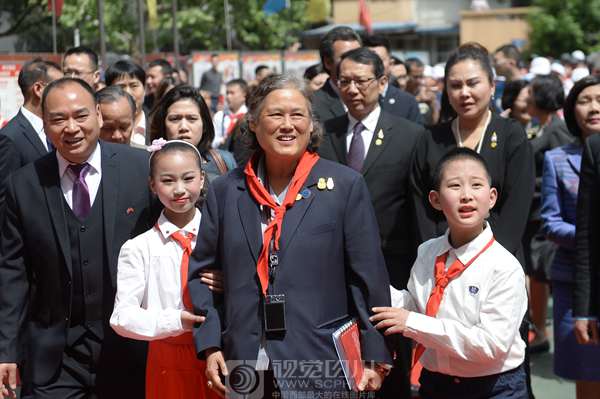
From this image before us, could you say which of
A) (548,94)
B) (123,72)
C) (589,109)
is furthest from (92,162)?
(548,94)

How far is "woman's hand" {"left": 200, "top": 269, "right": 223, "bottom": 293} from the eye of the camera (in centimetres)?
418

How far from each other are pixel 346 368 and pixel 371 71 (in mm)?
2696

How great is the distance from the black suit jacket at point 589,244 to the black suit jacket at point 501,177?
1.56 feet

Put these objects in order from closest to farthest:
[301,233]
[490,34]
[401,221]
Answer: [301,233] → [401,221] → [490,34]

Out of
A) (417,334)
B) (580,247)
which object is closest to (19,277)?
(417,334)

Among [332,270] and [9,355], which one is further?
[9,355]

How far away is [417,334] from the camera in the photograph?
13.6ft

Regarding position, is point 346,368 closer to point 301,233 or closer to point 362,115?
point 301,233

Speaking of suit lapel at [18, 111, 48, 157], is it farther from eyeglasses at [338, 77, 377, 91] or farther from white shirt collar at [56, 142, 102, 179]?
eyeglasses at [338, 77, 377, 91]

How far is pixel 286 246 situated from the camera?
156 inches

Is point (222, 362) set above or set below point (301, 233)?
below

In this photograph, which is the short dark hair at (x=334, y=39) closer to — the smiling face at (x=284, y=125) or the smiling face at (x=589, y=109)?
the smiling face at (x=589, y=109)

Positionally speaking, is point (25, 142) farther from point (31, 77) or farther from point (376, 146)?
point (376, 146)

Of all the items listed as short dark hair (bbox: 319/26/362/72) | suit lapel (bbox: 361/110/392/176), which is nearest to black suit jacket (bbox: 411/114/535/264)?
suit lapel (bbox: 361/110/392/176)
